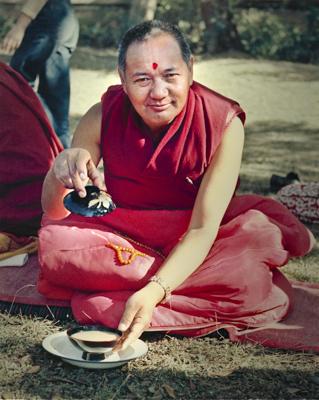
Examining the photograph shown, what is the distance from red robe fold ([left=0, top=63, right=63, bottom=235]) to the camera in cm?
409

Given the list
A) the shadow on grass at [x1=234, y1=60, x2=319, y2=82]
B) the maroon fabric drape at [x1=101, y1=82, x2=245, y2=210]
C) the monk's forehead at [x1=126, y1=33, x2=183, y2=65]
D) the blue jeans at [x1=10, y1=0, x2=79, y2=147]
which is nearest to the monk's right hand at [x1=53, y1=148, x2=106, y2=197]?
the maroon fabric drape at [x1=101, y1=82, x2=245, y2=210]

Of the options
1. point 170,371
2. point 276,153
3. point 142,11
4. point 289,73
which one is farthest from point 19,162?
point 289,73

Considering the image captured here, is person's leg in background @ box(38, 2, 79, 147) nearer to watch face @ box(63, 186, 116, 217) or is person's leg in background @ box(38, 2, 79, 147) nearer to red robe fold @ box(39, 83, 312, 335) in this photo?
red robe fold @ box(39, 83, 312, 335)

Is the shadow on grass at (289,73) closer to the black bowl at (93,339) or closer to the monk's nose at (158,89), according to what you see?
the monk's nose at (158,89)

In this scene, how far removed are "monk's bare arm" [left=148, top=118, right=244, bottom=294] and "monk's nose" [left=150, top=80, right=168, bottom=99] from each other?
0.34 m

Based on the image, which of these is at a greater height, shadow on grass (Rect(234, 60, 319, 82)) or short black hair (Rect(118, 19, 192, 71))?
short black hair (Rect(118, 19, 192, 71))

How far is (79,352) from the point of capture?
2877mm

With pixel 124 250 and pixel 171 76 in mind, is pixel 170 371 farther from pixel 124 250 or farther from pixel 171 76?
pixel 171 76

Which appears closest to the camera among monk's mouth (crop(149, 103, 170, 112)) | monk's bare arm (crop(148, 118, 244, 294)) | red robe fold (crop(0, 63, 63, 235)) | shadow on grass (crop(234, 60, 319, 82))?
monk's bare arm (crop(148, 118, 244, 294))

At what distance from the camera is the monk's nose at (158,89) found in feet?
10.3

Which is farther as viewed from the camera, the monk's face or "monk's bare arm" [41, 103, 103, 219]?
the monk's face

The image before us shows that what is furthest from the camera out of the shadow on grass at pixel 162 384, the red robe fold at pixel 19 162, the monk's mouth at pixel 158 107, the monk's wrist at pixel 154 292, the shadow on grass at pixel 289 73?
the shadow on grass at pixel 289 73

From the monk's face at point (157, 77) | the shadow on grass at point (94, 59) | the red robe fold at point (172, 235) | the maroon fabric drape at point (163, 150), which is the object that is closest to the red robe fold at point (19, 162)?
the red robe fold at point (172, 235)

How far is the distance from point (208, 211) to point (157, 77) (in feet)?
1.90
